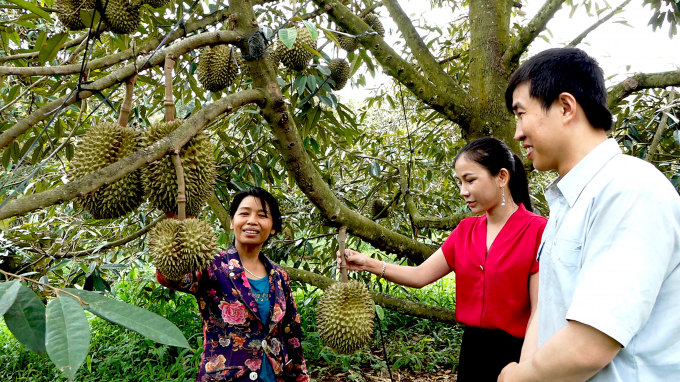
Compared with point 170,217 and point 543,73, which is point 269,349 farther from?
point 543,73

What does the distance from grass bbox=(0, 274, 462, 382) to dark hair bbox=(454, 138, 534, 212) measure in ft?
5.10

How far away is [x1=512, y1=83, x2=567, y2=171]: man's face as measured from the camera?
1008mm

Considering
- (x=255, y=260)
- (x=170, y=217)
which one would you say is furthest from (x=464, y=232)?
(x=170, y=217)

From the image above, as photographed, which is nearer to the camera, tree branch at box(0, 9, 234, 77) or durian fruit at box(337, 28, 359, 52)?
tree branch at box(0, 9, 234, 77)

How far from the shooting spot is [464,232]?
188cm

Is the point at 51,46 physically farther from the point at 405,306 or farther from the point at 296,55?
the point at 405,306

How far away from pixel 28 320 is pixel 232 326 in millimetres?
1149

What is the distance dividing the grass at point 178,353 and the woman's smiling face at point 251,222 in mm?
1097

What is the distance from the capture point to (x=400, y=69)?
A: 211 cm

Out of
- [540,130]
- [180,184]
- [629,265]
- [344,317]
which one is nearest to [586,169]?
[540,130]

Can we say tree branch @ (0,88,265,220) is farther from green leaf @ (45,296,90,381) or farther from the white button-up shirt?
the white button-up shirt

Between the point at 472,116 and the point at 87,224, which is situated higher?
the point at 472,116

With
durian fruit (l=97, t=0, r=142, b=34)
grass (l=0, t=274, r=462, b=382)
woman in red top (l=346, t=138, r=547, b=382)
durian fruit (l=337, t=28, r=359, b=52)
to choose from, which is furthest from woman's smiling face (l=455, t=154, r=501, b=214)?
grass (l=0, t=274, r=462, b=382)

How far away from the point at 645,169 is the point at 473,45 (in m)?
1.66
